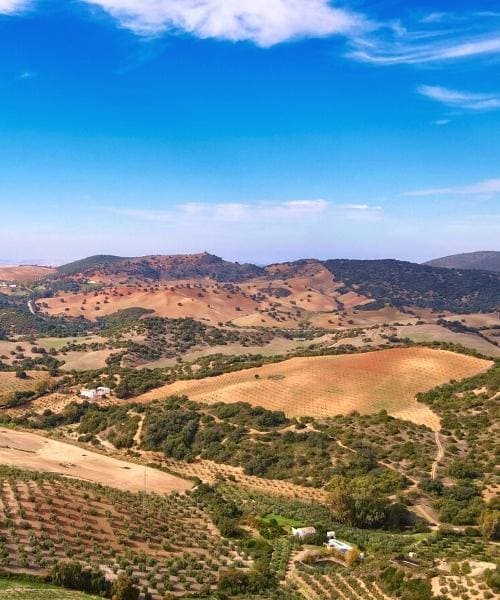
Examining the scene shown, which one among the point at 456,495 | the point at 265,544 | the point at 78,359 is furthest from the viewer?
the point at 78,359

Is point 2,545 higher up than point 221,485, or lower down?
higher up

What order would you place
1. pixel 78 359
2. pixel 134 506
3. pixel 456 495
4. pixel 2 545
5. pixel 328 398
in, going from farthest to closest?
pixel 78 359 < pixel 328 398 < pixel 456 495 < pixel 134 506 < pixel 2 545

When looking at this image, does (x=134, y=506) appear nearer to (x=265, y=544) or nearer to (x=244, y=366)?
(x=265, y=544)

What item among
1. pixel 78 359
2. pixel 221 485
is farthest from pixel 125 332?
pixel 221 485

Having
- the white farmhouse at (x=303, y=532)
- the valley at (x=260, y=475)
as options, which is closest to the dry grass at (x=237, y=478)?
the valley at (x=260, y=475)

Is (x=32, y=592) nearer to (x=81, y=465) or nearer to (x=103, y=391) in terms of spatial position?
(x=81, y=465)

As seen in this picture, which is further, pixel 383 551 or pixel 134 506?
pixel 134 506

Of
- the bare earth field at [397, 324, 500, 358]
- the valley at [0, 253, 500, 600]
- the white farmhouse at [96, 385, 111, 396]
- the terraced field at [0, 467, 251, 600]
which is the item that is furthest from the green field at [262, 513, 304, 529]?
the bare earth field at [397, 324, 500, 358]

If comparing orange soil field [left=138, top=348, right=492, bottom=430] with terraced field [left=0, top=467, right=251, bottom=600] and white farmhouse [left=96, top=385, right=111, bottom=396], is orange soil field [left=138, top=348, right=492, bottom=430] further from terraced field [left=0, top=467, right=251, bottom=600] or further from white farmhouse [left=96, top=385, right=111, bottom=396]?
terraced field [left=0, top=467, right=251, bottom=600]
